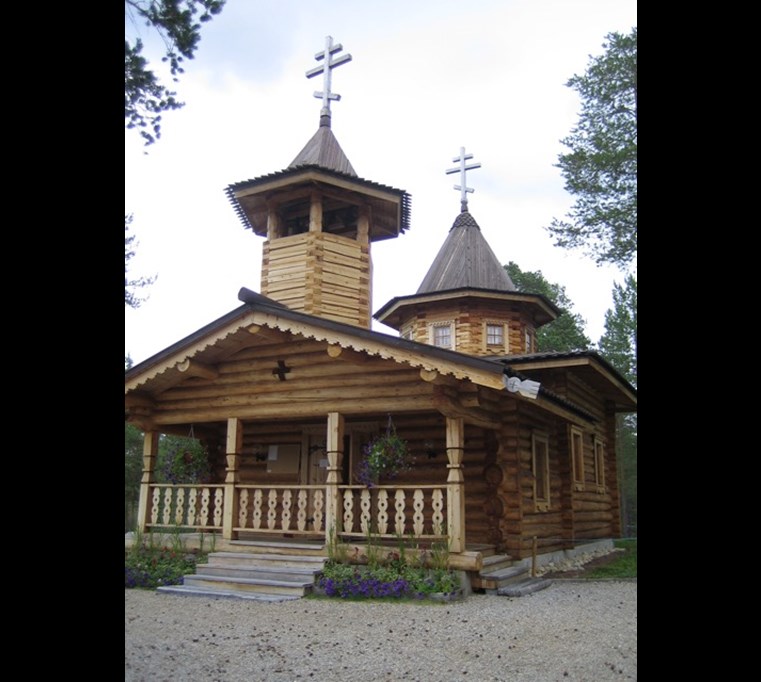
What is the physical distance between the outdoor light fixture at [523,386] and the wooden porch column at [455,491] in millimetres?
1407

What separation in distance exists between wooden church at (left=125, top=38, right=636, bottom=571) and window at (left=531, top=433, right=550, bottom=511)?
2.7 inches

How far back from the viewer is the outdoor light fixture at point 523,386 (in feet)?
31.8

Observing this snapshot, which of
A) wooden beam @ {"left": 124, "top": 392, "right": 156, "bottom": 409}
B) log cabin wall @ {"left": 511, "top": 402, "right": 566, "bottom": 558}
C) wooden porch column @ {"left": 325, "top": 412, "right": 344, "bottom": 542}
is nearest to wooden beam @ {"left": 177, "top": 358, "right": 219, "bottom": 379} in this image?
wooden beam @ {"left": 124, "top": 392, "right": 156, "bottom": 409}

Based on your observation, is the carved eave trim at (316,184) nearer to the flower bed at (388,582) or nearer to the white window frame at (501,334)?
the white window frame at (501,334)

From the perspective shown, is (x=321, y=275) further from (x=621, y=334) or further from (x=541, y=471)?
(x=621, y=334)

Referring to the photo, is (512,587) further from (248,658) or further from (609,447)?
(609,447)

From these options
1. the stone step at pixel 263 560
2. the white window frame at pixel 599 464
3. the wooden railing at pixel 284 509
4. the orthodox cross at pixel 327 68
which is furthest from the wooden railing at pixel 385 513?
the orthodox cross at pixel 327 68

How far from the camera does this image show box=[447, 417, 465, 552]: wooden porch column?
34.6 feet

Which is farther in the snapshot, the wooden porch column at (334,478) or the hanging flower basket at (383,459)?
the wooden porch column at (334,478)
